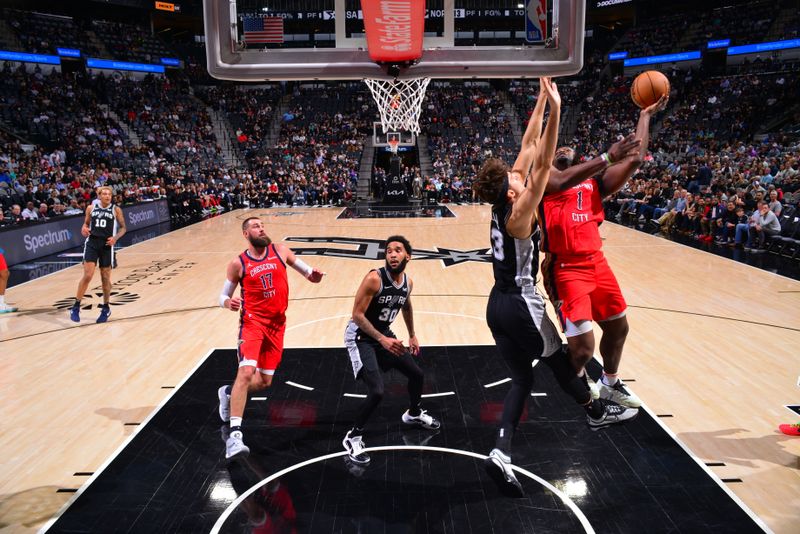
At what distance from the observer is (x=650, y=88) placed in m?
4.09

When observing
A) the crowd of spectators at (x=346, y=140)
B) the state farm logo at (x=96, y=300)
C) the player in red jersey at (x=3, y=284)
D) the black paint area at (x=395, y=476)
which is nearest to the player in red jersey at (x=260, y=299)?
the black paint area at (x=395, y=476)

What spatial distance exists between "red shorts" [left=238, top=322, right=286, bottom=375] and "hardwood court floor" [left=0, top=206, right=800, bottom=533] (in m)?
1.21

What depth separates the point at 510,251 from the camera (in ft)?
11.5

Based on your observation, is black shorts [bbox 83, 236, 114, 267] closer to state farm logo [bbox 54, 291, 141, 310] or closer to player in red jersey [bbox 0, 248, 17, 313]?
state farm logo [bbox 54, 291, 141, 310]

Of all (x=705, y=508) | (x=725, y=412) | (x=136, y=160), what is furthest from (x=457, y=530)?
(x=136, y=160)

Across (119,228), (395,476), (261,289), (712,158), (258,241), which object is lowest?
(395,476)

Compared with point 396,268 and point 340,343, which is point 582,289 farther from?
point 340,343

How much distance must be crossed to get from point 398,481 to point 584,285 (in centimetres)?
172

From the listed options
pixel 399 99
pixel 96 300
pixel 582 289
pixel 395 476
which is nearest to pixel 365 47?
pixel 582 289

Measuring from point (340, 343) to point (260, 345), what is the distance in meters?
2.48

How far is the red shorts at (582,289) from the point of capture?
383cm

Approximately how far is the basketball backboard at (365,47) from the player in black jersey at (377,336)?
7.34ft

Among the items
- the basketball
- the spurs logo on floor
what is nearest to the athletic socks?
the basketball

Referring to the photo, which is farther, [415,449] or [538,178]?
[415,449]
